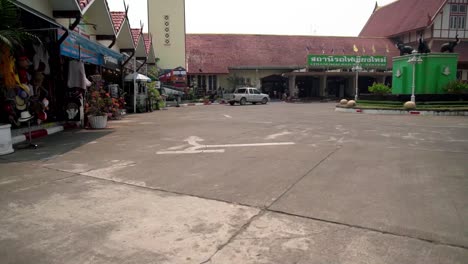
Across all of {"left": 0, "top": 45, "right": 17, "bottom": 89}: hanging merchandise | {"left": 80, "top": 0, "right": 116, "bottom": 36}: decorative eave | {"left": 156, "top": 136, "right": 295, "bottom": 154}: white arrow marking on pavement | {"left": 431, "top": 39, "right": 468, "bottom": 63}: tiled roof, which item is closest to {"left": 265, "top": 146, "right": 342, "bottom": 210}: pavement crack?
{"left": 156, "top": 136, "right": 295, "bottom": 154}: white arrow marking on pavement

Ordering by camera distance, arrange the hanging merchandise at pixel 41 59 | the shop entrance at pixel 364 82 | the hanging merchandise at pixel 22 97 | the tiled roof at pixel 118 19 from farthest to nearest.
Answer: the shop entrance at pixel 364 82 < the tiled roof at pixel 118 19 < the hanging merchandise at pixel 41 59 < the hanging merchandise at pixel 22 97

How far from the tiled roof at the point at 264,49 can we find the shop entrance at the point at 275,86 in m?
3.25

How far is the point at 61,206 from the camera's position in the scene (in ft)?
13.9

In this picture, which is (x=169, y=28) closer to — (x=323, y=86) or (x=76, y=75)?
(x=323, y=86)

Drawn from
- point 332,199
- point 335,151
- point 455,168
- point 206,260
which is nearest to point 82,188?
point 206,260

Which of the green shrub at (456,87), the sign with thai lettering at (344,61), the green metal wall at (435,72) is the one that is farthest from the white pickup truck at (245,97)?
the green shrub at (456,87)

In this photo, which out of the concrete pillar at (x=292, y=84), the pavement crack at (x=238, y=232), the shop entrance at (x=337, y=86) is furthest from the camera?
the shop entrance at (x=337, y=86)

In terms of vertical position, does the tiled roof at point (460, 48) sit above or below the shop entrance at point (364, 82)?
above

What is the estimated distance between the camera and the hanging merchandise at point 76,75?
11.3 m

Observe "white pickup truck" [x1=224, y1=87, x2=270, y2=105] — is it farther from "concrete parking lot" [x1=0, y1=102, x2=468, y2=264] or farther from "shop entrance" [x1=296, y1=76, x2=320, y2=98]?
"concrete parking lot" [x1=0, y1=102, x2=468, y2=264]

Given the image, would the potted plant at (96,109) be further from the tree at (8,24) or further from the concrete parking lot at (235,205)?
the tree at (8,24)

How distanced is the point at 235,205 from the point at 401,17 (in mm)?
45786

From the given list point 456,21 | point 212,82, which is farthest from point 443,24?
point 212,82

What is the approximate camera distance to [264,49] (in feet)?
132
